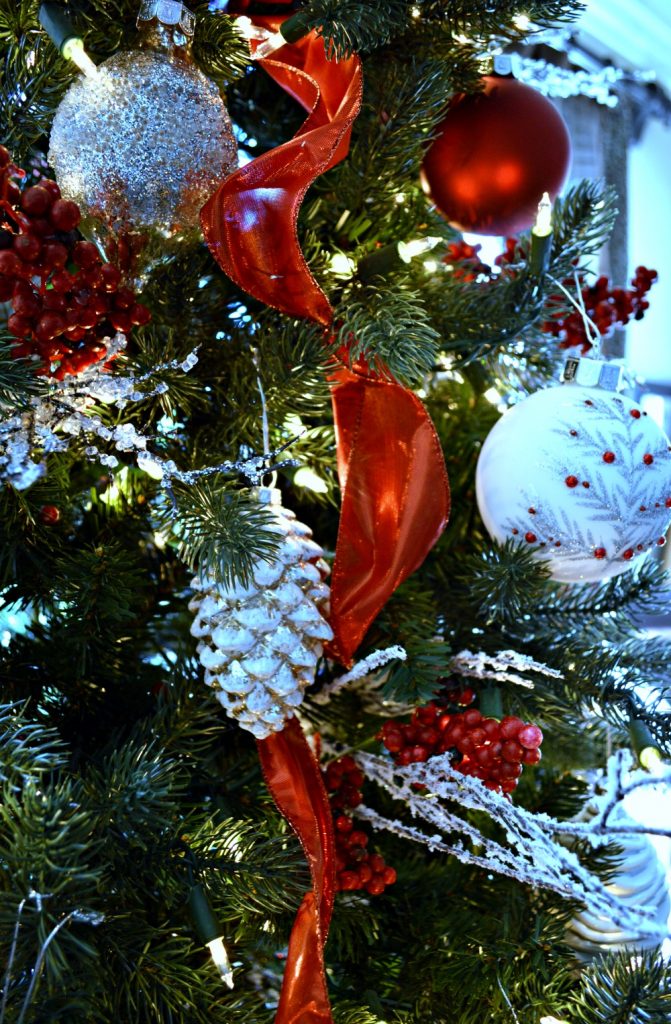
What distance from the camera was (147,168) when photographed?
1.50 ft

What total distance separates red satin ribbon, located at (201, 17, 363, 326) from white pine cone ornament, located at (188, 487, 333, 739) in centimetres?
11

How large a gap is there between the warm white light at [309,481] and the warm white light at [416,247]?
15cm

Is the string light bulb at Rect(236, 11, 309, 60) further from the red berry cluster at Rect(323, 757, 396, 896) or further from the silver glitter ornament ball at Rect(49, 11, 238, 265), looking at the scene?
the red berry cluster at Rect(323, 757, 396, 896)

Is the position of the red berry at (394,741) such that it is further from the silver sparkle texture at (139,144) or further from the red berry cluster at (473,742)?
the silver sparkle texture at (139,144)

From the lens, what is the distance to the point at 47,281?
1.38ft

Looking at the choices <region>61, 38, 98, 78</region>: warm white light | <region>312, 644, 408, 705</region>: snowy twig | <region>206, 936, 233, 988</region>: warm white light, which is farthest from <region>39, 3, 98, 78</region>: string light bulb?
<region>206, 936, 233, 988</region>: warm white light

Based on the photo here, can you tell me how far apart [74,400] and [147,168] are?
4.8 inches

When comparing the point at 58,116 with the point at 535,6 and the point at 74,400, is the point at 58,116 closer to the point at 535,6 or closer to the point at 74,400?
the point at 74,400

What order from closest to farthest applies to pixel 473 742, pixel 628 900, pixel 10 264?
pixel 10 264
pixel 473 742
pixel 628 900

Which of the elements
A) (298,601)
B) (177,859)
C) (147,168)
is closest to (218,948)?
(177,859)

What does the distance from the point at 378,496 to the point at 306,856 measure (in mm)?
204

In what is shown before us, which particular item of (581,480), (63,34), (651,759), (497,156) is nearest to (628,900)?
(651,759)

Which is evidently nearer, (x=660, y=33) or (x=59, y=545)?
(x=59, y=545)

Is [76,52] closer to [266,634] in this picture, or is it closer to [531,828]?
[266,634]
